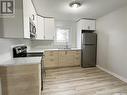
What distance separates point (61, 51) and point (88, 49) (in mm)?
1169

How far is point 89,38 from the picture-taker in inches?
170

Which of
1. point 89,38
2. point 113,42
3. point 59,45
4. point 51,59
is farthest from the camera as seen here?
point 59,45

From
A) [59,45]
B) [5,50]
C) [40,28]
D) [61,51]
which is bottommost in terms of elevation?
[61,51]

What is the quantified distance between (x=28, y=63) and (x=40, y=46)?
2991 millimetres

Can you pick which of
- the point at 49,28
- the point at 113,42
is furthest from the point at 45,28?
the point at 113,42

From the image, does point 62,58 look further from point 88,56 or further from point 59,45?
point 88,56

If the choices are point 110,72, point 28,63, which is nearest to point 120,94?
point 110,72

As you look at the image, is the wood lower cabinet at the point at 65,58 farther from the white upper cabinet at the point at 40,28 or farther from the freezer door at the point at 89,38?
the white upper cabinet at the point at 40,28

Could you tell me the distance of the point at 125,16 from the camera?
2.97 meters

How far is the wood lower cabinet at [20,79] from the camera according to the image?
1659mm

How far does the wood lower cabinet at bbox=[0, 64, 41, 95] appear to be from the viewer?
5.44 feet

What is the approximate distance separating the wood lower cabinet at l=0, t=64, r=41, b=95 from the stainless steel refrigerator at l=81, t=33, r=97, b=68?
2900mm

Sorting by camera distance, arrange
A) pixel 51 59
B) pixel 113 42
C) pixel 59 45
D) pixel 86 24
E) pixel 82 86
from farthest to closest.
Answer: pixel 59 45
pixel 86 24
pixel 51 59
pixel 113 42
pixel 82 86

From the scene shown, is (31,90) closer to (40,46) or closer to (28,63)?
(28,63)
